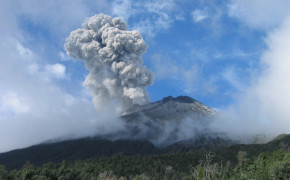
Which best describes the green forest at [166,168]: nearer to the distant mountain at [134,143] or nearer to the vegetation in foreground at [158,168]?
the vegetation in foreground at [158,168]

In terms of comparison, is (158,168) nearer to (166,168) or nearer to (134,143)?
(166,168)

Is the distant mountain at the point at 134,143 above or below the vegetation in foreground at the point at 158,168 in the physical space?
above

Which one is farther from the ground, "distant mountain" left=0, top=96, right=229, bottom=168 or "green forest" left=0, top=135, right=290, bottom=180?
"distant mountain" left=0, top=96, right=229, bottom=168

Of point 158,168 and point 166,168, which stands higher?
point 166,168

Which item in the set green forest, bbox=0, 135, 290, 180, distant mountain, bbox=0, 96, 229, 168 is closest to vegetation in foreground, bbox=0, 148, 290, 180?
green forest, bbox=0, 135, 290, 180

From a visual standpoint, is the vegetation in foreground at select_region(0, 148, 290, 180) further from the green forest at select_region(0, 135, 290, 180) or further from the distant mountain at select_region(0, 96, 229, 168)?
the distant mountain at select_region(0, 96, 229, 168)

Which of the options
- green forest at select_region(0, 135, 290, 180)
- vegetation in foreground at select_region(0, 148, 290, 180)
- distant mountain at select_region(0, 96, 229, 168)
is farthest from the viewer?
distant mountain at select_region(0, 96, 229, 168)

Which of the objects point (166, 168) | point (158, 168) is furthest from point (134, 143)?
point (166, 168)

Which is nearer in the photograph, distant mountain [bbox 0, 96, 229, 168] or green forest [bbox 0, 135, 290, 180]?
green forest [bbox 0, 135, 290, 180]

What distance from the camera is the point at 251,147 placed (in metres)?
119

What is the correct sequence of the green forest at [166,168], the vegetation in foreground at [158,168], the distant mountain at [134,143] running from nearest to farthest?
1. the green forest at [166,168]
2. the vegetation in foreground at [158,168]
3. the distant mountain at [134,143]

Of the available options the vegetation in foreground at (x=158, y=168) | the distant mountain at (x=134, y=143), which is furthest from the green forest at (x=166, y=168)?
the distant mountain at (x=134, y=143)

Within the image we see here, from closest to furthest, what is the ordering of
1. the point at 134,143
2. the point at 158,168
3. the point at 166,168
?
the point at 166,168, the point at 158,168, the point at 134,143

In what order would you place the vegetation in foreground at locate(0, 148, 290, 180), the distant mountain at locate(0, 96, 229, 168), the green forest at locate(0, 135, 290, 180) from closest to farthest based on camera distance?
the green forest at locate(0, 135, 290, 180) → the vegetation in foreground at locate(0, 148, 290, 180) → the distant mountain at locate(0, 96, 229, 168)
